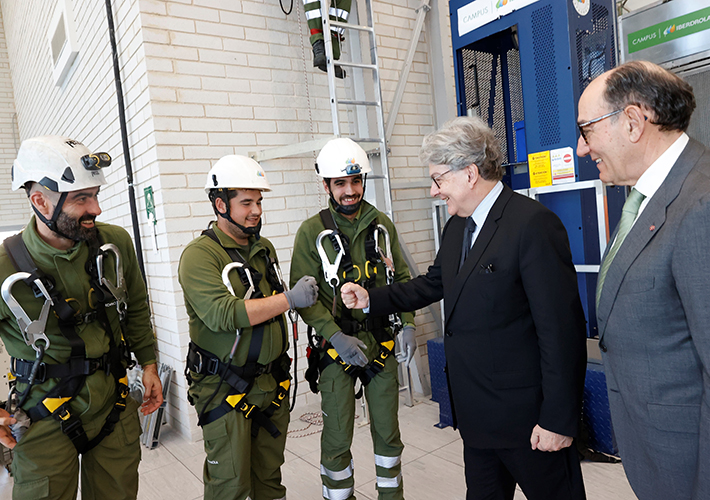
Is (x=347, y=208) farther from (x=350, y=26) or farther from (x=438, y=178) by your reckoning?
(x=350, y=26)

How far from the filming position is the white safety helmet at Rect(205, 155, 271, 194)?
2.20 meters

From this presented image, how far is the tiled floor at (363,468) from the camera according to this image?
2.73 metres

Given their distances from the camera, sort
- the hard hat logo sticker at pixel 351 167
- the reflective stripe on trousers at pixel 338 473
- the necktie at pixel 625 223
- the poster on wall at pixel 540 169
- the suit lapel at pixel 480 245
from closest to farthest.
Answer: the necktie at pixel 625 223 < the suit lapel at pixel 480 245 < the reflective stripe on trousers at pixel 338 473 < the hard hat logo sticker at pixel 351 167 < the poster on wall at pixel 540 169

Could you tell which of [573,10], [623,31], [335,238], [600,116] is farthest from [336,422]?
[623,31]

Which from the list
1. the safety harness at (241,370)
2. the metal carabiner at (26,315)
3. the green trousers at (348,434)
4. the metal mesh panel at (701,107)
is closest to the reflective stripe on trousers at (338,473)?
the green trousers at (348,434)

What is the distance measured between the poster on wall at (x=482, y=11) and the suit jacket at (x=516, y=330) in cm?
215

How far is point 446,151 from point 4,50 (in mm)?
10865

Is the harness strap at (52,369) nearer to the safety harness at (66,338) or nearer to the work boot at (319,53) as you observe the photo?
the safety harness at (66,338)

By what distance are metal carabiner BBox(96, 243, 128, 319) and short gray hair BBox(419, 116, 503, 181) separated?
1339 millimetres

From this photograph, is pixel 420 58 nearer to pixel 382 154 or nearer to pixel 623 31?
pixel 382 154

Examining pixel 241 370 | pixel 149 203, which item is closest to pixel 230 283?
pixel 241 370

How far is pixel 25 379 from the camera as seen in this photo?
178cm

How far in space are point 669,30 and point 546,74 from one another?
120 cm

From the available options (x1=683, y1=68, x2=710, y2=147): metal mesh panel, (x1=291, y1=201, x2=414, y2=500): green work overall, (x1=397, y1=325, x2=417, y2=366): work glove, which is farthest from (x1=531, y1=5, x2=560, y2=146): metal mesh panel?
(x1=397, y1=325, x2=417, y2=366): work glove
